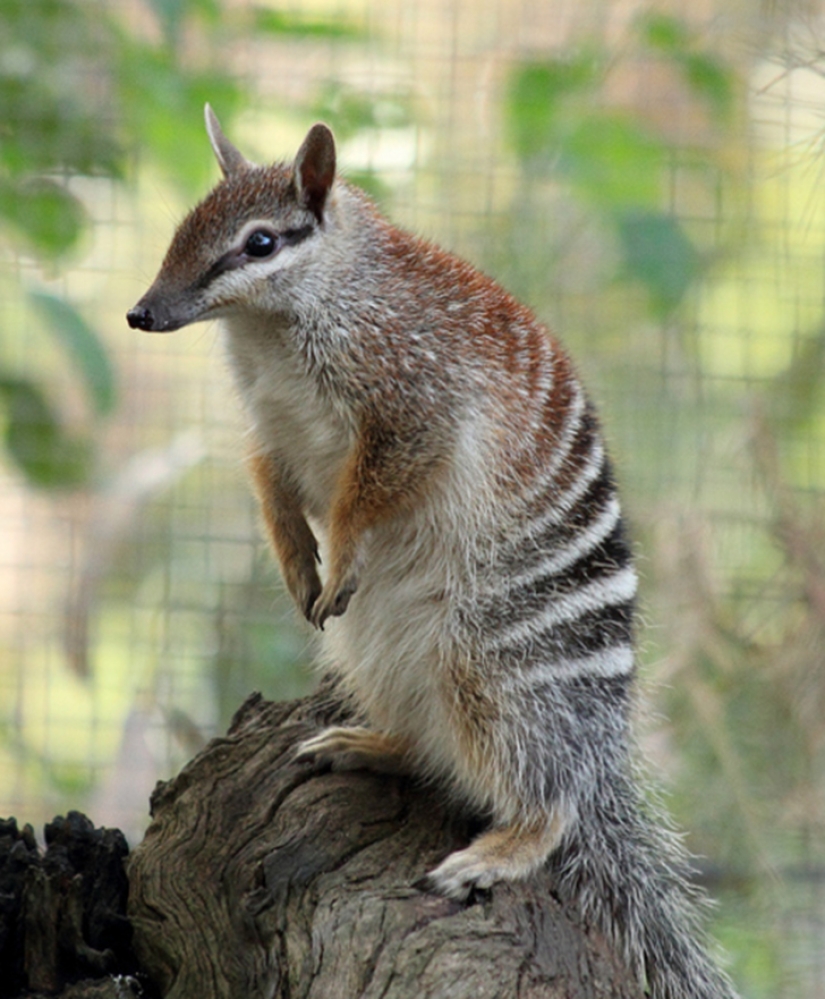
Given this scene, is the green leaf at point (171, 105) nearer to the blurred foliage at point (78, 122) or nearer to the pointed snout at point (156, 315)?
the blurred foliage at point (78, 122)

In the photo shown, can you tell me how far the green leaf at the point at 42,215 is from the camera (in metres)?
3.21

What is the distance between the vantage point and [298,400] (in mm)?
2125

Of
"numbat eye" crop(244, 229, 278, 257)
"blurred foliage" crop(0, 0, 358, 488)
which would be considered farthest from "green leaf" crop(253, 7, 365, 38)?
"numbat eye" crop(244, 229, 278, 257)

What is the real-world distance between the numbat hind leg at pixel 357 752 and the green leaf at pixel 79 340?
1.21 m

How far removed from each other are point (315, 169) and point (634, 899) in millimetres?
1274

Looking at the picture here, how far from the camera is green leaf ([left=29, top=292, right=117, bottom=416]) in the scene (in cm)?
306

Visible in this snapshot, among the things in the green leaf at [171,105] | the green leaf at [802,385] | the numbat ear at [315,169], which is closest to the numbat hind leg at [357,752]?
the numbat ear at [315,169]

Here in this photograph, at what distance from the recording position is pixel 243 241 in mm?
1985

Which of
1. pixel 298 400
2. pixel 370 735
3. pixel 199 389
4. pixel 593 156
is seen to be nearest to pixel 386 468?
pixel 298 400

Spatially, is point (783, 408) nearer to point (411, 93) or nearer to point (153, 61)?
point (411, 93)

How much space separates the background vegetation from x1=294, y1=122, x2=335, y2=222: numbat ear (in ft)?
3.90

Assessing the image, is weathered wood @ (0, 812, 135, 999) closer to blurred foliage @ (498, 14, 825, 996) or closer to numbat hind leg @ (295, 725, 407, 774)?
numbat hind leg @ (295, 725, 407, 774)

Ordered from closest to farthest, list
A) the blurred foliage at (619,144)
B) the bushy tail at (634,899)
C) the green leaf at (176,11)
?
the bushy tail at (634,899)
the green leaf at (176,11)
the blurred foliage at (619,144)

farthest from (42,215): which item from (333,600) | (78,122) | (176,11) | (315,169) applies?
(333,600)
